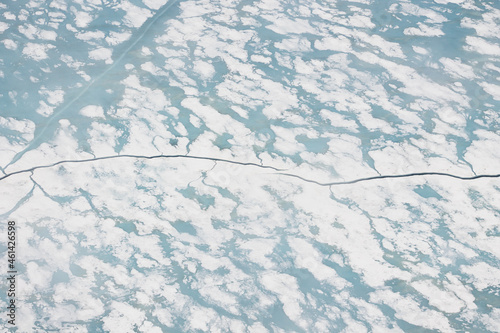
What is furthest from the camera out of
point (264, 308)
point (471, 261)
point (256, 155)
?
point (256, 155)

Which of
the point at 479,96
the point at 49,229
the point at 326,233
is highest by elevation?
the point at 479,96

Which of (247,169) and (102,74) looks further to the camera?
(102,74)

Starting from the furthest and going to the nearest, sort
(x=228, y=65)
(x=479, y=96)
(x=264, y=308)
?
1. (x=228, y=65)
2. (x=479, y=96)
3. (x=264, y=308)

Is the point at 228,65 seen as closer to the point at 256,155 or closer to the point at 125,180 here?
the point at 256,155

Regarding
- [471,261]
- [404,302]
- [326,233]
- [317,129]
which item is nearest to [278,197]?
[326,233]

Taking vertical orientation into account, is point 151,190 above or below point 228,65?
below

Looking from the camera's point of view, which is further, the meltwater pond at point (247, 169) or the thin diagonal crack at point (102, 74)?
the thin diagonal crack at point (102, 74)

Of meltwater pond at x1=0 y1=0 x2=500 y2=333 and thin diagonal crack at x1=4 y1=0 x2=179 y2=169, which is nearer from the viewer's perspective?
meltwater pond at x1=0 y1=0 x2=500 y2=333

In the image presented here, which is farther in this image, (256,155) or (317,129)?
(317,129)
